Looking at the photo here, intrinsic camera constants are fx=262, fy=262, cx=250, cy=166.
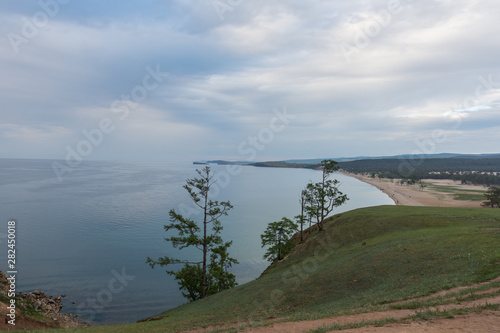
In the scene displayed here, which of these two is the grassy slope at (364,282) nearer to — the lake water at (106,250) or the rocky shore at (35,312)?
the rocky shore at (35,312)

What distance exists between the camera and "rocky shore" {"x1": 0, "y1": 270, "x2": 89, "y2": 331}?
19841mm

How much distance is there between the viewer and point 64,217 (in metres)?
73.7

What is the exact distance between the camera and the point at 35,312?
81.3 ft

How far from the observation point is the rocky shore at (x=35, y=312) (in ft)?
65.1

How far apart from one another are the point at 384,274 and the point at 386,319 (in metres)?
10.2

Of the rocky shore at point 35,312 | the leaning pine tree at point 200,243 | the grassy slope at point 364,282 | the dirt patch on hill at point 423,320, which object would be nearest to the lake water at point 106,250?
the rocky shore at point 35,312

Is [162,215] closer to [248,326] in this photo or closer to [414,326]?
[248,326]

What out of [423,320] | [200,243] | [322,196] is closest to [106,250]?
[200,243]

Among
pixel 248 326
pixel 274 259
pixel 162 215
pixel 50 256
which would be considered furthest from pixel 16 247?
pixel 248 326

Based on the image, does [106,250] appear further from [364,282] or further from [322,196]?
[364,282]

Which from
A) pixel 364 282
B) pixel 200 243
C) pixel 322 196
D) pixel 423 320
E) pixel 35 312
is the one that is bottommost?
pixel 35 312

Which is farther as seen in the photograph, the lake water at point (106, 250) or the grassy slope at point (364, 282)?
the lake water at point (106, 250)

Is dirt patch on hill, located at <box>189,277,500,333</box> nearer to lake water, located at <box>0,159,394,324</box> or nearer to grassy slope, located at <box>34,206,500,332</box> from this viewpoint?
grassy slope, located at <box>34,206,500,332</box>

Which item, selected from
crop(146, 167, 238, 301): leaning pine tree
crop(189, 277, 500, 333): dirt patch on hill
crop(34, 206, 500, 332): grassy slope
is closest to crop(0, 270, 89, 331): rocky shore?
crop(34, 206, 500, 332): grassy slope
